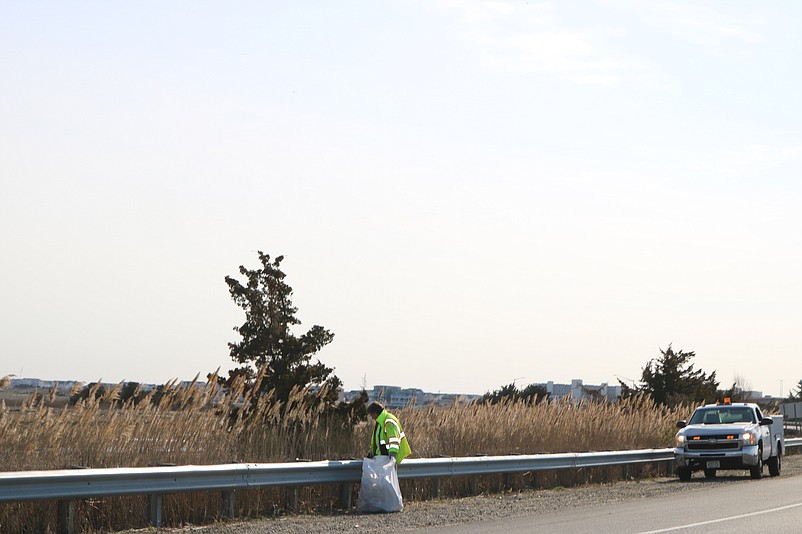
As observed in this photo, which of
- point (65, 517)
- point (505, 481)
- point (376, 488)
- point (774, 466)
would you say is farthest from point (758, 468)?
point (65, 517)

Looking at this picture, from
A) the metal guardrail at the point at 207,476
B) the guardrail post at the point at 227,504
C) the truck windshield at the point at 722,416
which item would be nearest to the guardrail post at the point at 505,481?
the metal guardrail at the point at 207,476

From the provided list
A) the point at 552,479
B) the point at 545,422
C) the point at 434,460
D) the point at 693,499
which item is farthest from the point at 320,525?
the point at 545,422

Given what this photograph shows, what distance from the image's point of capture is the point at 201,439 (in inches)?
666

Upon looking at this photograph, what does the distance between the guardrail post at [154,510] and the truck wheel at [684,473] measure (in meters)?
14.7

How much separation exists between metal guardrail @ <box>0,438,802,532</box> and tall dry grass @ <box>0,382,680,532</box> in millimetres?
476

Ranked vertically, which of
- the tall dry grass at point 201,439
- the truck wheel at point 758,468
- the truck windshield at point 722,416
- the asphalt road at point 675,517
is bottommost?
the asphalt road at point 675,517

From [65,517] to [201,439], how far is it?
356cm

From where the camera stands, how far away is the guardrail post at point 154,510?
1439 cm

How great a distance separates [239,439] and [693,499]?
7728 millimetres

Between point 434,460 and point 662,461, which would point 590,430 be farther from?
point 434,460

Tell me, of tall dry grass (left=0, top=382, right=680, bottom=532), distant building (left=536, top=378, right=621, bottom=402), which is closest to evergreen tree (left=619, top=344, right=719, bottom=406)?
distant building (left=536, top=378, right=621, bottom=402)

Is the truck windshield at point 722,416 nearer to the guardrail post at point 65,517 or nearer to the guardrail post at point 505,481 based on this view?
the guardrail post at point 505,481

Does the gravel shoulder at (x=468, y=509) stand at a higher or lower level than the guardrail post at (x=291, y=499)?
lower

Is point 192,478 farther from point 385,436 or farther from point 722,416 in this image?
point 722,416
